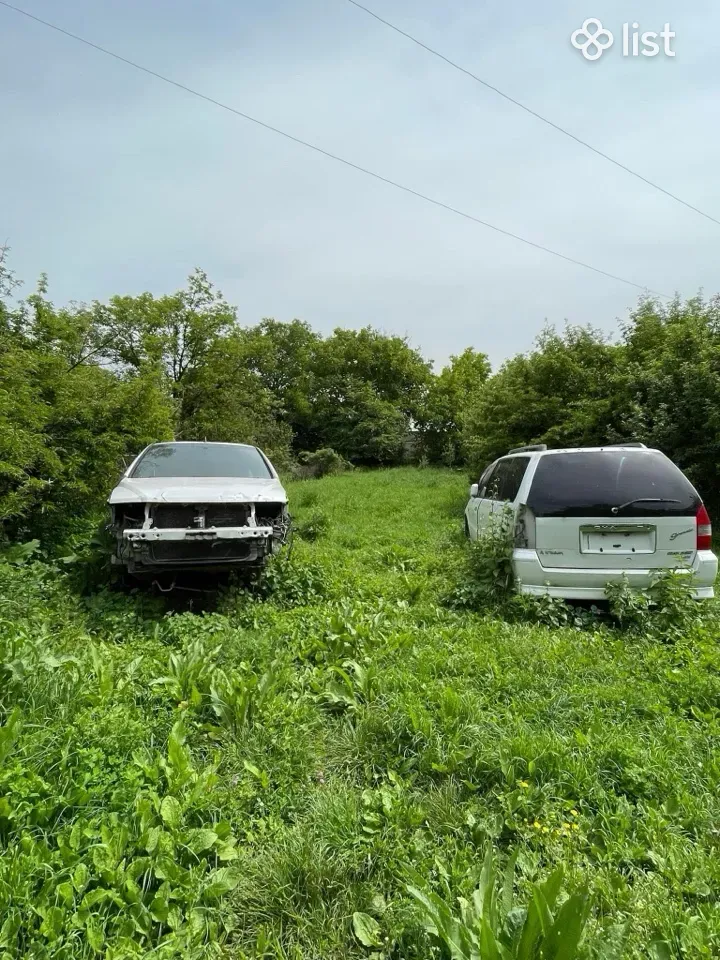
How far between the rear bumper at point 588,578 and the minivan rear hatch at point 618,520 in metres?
0.05

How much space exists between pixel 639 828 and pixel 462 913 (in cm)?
83

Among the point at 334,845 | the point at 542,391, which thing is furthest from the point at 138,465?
the point at 542,391

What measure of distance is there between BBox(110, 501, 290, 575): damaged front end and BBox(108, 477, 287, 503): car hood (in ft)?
0.16

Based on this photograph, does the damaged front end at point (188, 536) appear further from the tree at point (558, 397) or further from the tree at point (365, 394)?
the tree at point (365, 394)

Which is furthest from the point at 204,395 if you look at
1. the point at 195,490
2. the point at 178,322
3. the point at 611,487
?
the point at 611,487

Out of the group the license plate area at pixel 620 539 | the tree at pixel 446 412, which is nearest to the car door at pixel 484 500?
the license plate area at pixel 620 539

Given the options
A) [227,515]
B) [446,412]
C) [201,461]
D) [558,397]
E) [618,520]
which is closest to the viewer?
[618,520]

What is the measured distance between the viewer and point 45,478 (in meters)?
6.44

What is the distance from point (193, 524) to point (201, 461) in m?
1.41

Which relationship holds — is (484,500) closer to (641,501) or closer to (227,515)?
(641,501)

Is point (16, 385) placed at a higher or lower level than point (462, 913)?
higher

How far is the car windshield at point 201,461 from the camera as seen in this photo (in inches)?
209

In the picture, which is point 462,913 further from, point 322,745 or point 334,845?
point 322,745

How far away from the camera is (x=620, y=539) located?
13.4 ft
